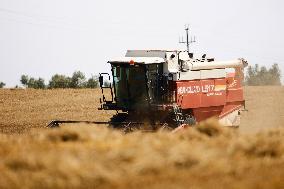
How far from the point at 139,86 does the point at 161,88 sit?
775 mm

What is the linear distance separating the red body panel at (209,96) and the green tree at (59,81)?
4141 cm

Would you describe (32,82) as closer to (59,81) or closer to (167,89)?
(59,81)

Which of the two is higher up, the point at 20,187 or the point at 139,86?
the point at 139,86

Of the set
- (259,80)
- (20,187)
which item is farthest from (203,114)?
(259,80)

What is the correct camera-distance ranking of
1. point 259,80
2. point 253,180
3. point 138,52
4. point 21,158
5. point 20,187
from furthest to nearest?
1. point 259,80
2. point 138,52
3. point 21,158
4. point 253,180
5. point 20,187

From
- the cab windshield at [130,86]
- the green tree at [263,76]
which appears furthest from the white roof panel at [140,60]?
the green tree at [263,76]

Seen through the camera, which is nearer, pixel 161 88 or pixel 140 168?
pixel 140 168

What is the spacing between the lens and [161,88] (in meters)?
17.9

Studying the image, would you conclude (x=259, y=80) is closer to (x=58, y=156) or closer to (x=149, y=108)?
(x=149, y=108)

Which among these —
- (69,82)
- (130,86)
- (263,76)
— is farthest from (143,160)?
(263,76)

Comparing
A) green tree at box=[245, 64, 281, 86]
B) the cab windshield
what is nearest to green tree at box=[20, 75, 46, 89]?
green tree at box=[245, 64, 281, 86]

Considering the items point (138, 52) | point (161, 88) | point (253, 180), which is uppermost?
point (138, 52)

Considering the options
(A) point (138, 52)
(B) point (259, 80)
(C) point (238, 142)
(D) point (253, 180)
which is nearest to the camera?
(D) point (253, 180)

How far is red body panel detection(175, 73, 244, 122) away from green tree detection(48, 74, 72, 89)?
41.4 m
